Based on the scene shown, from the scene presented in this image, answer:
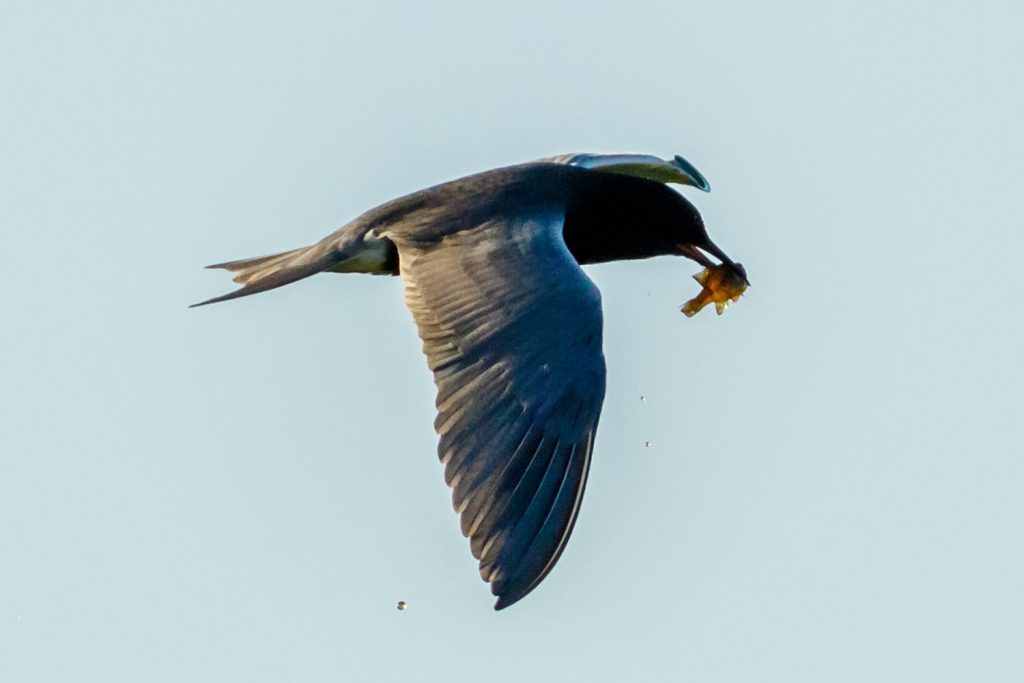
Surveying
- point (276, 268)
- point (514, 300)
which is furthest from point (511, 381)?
point (276, 268)

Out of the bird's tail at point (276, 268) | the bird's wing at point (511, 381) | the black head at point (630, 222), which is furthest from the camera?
the black head at point (630, 222)

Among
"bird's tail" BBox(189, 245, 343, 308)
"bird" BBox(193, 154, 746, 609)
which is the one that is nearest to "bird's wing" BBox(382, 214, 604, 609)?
"bird" BBox(193, 154, 746, 609)

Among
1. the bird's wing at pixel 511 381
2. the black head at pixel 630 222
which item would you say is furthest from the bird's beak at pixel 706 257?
the bird's wing at pixel 511 381

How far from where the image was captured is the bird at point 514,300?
370 inches

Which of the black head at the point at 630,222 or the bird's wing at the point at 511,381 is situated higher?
the black head at the point at 630,222

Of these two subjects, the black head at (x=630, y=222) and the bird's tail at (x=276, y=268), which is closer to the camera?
the bird's tail at (x=276, y=268)

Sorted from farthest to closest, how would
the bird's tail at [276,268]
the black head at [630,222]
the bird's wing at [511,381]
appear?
1. the black head at [630,222]
2. the bird's tail at [276,268]
3. the bird's wing at [511,381]

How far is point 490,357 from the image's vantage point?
9.95 meters

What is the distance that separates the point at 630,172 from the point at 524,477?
328 centimetres

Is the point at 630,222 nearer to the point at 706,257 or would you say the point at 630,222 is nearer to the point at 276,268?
the point at 706,257

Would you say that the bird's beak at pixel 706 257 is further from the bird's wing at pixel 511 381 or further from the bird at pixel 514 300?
the bird's wing at pixel 511 381

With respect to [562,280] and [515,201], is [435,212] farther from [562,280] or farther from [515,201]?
[562,280]

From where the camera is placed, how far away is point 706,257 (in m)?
12.1

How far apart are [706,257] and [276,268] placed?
212 centimetres
